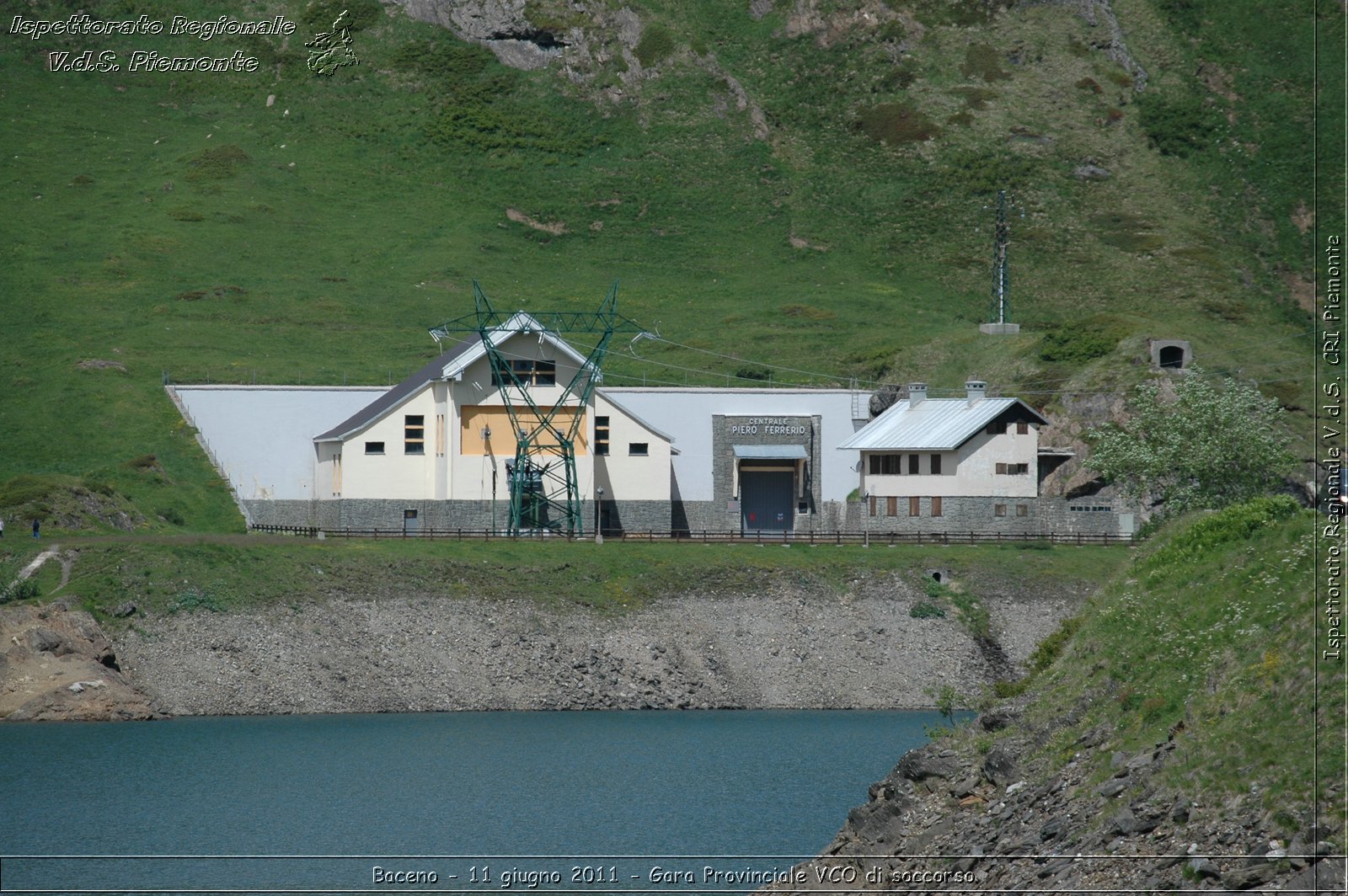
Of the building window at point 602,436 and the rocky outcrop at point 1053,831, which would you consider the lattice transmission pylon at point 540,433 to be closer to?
the building window at point 602,436

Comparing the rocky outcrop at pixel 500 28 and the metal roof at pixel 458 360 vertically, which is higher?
the rocky outcrop at pixel 500 28

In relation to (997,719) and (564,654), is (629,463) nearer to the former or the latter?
(564,654)

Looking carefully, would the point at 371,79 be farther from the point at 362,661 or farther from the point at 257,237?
the point at 362,661

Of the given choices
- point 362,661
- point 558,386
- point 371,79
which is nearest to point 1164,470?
point 558,386

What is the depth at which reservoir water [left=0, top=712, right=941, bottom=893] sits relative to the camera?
37.7 m

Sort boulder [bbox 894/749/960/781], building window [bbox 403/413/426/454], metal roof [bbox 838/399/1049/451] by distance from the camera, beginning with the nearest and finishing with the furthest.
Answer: boulder [bbox 894/749/960/781]
building window [bbox 403/413/426/454]
metal roof [bbox 838/399/1049/451]

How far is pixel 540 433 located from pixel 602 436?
156 inches

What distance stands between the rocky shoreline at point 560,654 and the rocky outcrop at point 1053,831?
1353 inches

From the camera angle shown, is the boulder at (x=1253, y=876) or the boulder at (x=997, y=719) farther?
the boulder at (x=997, y=719)

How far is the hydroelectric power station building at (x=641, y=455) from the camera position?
85.8 m

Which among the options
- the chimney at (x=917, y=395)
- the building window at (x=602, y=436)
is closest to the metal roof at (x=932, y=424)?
the chimney at (x=917, y=395)

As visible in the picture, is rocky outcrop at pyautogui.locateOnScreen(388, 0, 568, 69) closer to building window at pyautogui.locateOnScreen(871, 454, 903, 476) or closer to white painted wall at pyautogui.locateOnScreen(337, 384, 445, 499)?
building window at pyautogui.locateOnScreen(871, 454, 903, 476)

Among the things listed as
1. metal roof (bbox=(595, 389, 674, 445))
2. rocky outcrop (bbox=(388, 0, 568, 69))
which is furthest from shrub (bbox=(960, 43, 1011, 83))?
metal roof (bbox=(595, 389, 674, 445))

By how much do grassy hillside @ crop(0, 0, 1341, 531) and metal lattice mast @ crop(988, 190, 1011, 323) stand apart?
1315 millimetres
